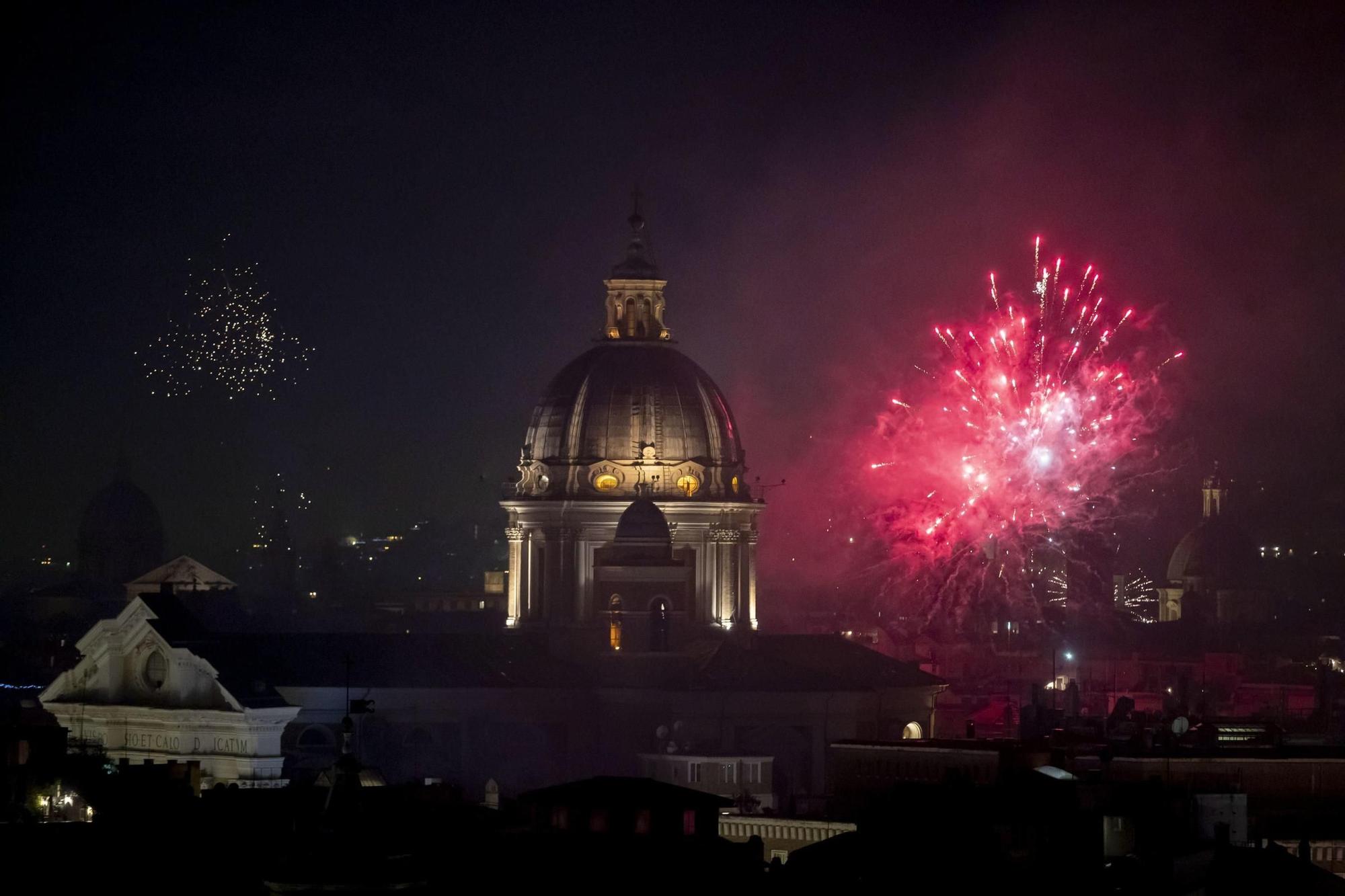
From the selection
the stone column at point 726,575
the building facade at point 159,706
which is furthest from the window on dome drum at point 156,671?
the stone column at point 726,575

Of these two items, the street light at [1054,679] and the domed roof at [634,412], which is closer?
the street light at [1054,679]

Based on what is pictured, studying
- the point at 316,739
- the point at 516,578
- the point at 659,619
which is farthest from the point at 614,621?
the point at 316,739

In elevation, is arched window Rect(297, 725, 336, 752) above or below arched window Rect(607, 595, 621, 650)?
below

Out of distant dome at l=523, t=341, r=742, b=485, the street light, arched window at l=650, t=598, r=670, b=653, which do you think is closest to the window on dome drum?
arched window at l=650, t=598, r=670, b=653

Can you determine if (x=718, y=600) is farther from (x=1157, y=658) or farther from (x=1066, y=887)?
(x=1066, y=887)

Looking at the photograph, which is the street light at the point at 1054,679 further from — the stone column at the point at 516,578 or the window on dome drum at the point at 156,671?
the window on dome drum at the point at 156,671

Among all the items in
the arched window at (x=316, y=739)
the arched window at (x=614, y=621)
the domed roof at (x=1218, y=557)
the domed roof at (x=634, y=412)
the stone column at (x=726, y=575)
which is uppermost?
the domed roof at (x=1218, y=557)

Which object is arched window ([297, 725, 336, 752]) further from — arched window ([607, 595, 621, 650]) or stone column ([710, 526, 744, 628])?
stone column ([710, 526, 744, 628])
